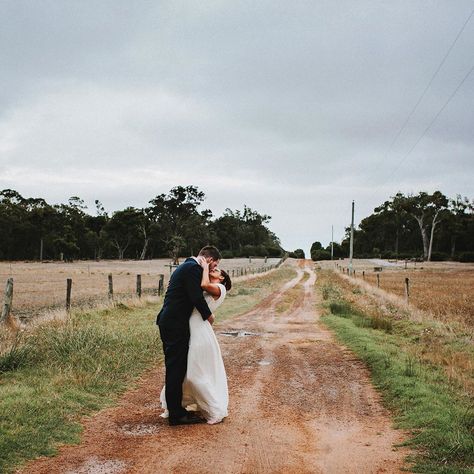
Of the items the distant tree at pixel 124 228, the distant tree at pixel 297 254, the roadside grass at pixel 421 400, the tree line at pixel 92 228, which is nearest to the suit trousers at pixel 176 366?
the roadside grass at pixel 421 400

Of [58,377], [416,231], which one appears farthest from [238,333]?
[416,231]

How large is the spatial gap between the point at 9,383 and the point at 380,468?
224 inches

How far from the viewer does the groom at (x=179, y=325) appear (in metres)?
6.27

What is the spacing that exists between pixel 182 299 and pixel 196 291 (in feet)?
0.83

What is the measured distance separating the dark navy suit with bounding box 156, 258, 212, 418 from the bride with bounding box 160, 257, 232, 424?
3.2 inches

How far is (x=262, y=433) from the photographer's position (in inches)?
234

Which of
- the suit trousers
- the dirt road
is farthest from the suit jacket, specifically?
the dirt road

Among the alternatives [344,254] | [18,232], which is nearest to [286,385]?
[18,232]

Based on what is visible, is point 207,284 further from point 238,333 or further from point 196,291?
point 238,333

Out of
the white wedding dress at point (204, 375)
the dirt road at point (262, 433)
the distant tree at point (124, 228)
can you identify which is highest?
the distant tree at point (124, 228)

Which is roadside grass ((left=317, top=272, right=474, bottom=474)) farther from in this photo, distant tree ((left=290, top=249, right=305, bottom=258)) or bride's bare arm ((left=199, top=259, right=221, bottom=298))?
distant tree ((left=290, top=249, right=305, bottom=258))

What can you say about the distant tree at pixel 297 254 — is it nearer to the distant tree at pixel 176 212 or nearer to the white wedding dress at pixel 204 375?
the distant tree at pixel 176 212

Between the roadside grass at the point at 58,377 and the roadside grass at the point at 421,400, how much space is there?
3.81 meters

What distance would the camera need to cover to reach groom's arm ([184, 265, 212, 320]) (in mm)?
6242
